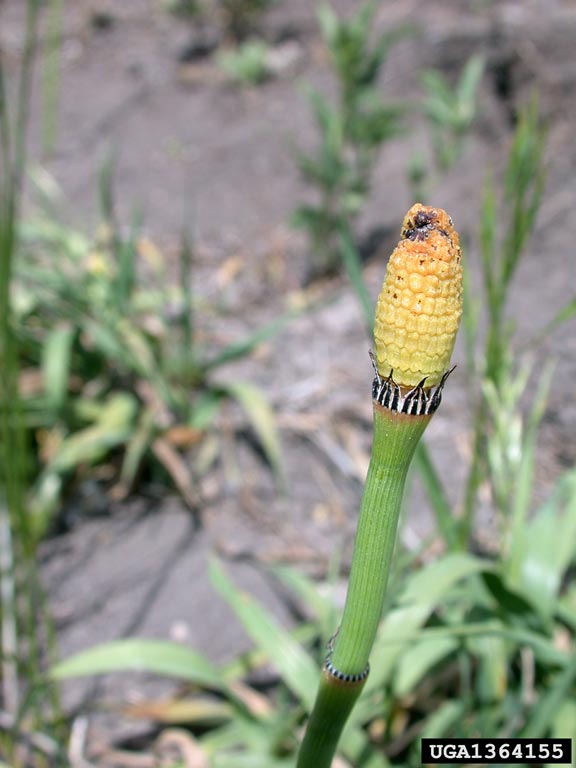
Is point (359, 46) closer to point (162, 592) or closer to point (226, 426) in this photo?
point (226, 426)

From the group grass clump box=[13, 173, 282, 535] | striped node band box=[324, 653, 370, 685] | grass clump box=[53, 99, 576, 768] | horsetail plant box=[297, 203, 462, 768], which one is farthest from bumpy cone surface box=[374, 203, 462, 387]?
grass clump box=[13, 173, 282, 535]

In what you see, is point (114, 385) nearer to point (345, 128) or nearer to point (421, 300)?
point (345, 128)

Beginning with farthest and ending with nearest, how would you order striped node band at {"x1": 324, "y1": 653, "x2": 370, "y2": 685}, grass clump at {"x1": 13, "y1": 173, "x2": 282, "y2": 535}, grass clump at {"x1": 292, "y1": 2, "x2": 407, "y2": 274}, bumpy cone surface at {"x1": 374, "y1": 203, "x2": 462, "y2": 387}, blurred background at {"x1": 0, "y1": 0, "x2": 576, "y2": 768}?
grass clump at {"x1": 292, "y1": 2, "x2": 407, "y2": 274} → grass clump at {"x1": 13, "y1": 173, "x2": 282, "y2": 535} → blurred background at {"x1": 0, "y1": 0, "x2": 576, "y2": 768} → striped node band at {"x1": 324, "y1": 653, "x2": 370, "y2": 685} → bumpy cone surface at {"x1": 374, "y1": 203, "x2": 462, "y2": 387}

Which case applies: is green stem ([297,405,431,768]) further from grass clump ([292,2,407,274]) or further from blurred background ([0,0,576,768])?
grass clump ([292,2,407,274])

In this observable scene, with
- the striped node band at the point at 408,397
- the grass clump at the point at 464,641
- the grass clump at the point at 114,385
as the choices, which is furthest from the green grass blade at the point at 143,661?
the striped node band at the point at 408,397

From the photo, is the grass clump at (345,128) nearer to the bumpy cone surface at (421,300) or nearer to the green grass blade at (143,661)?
the green grass blade at (143,661)

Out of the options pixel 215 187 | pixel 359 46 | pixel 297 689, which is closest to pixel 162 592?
pixel 297 689

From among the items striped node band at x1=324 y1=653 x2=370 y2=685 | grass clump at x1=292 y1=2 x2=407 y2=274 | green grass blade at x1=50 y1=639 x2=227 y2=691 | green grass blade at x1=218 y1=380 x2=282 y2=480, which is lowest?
green grass blade at x1=50 y1=639 x2=227 y2=691
